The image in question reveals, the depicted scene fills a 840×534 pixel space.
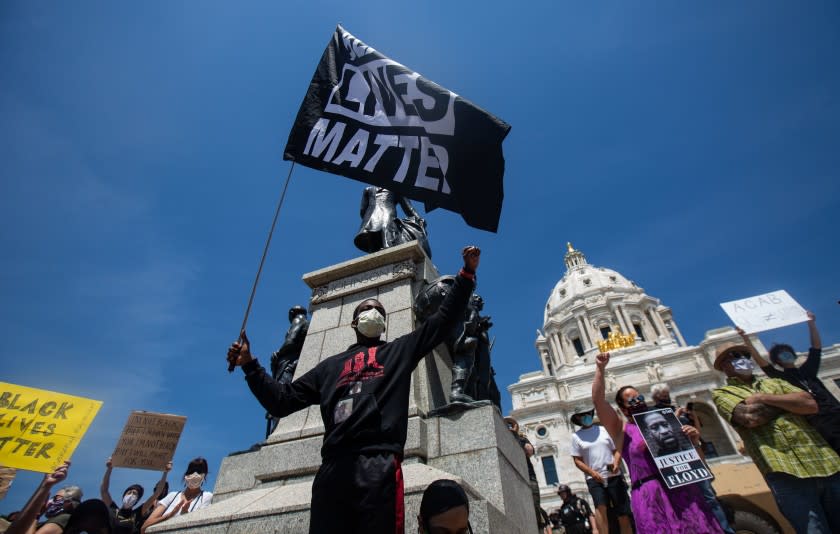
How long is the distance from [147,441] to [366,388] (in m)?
5.25

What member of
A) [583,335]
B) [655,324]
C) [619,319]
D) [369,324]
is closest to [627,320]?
[619,319]

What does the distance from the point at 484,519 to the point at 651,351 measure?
202 feet

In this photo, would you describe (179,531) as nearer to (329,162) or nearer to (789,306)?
(329,162)

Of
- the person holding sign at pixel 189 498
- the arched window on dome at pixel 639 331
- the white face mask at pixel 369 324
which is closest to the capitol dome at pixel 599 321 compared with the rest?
the arched window on dome at pixel 639 331

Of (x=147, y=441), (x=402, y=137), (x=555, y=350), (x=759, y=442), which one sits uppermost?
(x=555, y=350)

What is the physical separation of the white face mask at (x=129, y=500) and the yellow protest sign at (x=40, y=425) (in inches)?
34.3

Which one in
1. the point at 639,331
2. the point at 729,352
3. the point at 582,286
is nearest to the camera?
the point at 729,352

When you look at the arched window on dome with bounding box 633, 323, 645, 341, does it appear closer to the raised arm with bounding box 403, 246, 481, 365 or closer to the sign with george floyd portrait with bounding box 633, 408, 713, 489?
the sign with george floyd portrait with bounding box 633, 408, 713, 489

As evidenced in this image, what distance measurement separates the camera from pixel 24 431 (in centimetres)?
517

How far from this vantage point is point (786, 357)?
4.30 metres

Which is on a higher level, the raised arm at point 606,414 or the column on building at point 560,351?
the column on building at point 560,351

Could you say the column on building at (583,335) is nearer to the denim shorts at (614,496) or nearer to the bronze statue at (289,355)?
the denim shorts at (614,496)

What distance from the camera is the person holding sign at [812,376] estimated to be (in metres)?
3.52

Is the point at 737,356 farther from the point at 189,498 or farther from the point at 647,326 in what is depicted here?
the point at 647,326
